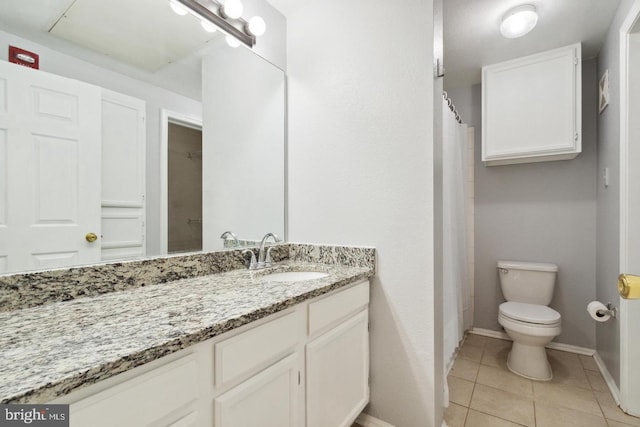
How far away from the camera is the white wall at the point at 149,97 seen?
0.96m

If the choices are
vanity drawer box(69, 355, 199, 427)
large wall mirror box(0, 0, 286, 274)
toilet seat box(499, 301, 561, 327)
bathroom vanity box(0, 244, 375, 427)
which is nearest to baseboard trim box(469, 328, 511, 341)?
toilet seat box(499, 301, 561, 327)

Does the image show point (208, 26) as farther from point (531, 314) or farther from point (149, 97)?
point (531, 314)

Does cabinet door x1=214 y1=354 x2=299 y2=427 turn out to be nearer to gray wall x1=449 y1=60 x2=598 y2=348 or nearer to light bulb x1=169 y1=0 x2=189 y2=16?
light bulb x1=169 y1=0 x2=189 y2=16

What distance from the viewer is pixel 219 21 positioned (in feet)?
4.71

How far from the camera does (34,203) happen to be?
3.00 ft

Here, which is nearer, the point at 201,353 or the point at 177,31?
the point at 201,353

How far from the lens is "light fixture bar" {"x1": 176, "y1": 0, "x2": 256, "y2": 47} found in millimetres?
1345

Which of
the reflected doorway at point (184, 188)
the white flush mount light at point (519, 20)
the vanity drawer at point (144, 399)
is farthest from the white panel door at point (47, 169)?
the white flush mount light at point (519, 20)

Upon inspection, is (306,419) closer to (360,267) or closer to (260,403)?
(260,403)

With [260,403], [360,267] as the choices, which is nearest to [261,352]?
[260,403]

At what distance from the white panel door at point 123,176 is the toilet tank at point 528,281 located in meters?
2.63

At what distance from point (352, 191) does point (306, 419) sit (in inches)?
40.7

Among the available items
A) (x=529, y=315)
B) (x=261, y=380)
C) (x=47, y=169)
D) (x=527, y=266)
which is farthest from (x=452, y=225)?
A: (x=47, y=169)

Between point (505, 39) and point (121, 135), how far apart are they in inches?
97.0
